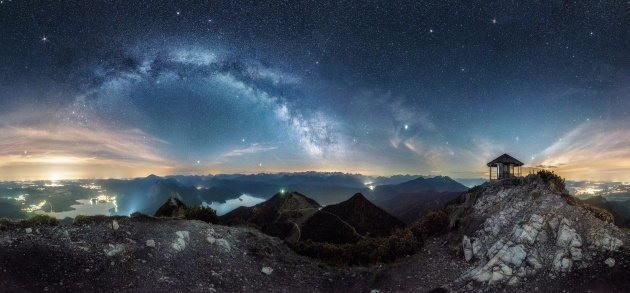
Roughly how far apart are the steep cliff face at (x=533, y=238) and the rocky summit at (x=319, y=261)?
0.20 feet

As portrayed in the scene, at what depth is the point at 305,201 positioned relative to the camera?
89.9 meters

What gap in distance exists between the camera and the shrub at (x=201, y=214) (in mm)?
30281

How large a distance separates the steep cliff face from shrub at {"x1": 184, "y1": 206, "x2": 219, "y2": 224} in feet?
78.2

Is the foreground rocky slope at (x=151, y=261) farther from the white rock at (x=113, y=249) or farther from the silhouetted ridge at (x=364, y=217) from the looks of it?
the silhouetted ridge at (x=364, y=217)

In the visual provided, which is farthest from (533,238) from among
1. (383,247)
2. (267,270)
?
(267,270)

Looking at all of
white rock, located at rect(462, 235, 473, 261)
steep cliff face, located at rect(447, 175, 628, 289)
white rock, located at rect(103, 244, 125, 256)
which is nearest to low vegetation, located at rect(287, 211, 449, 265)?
steep cliff face, located at rect(447, 175, 628, 289)

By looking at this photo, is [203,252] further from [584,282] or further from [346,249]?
[584,282]

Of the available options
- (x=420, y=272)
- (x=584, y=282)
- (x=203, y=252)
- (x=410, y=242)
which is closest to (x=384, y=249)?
(x=410, y=242)

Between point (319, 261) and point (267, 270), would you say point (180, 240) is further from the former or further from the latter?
point (319, 261)

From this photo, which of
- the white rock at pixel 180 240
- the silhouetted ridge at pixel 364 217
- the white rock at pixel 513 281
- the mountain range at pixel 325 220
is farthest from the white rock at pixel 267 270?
the silhouetted ridge at pixel 364 217

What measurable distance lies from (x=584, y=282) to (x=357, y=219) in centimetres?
5367

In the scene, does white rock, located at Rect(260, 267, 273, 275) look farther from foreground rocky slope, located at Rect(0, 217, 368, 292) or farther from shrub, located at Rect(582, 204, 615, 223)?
shrub, located at Rect(582, 204, 615, 223)

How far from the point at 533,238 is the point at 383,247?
38.7 ft

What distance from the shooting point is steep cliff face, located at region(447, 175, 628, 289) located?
701 inches
